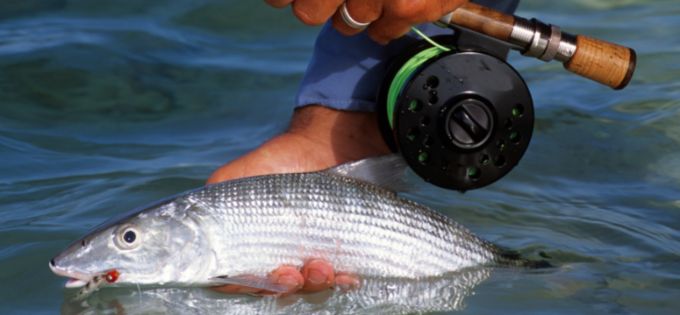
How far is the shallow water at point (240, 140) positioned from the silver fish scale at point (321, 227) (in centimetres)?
15

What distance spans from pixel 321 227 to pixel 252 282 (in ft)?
0.99

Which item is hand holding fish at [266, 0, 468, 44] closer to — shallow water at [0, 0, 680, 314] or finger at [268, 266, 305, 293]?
finger at [268, 266, 305, 293]

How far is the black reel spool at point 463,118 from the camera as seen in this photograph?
387 cm

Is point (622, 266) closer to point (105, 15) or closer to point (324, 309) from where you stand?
point (324, 309)

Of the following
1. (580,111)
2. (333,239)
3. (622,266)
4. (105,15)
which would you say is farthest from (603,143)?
(105,15)

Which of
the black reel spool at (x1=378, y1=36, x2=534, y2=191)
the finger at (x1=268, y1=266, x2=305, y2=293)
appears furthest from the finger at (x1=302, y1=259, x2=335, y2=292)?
the black reel spool at (x1=378, y1=36, x2=534, y2=191)

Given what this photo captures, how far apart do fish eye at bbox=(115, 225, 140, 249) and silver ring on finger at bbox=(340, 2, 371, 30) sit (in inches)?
37.4

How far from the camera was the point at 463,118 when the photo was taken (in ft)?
12.7

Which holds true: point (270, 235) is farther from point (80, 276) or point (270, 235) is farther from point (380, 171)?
point (80, 276)

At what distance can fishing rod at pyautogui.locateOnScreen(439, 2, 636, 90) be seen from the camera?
381 centimetres

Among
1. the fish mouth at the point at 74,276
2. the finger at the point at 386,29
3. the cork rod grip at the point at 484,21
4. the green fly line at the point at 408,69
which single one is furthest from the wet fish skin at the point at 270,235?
the cork rod grip at the point at 484,21

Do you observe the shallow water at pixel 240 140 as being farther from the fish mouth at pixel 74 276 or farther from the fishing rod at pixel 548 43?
the fishing rod at pixel 548 43

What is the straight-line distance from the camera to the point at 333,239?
3.88 meters

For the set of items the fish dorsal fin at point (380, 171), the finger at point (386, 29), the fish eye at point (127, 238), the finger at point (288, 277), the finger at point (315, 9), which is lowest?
the finger at point (288, 277)
